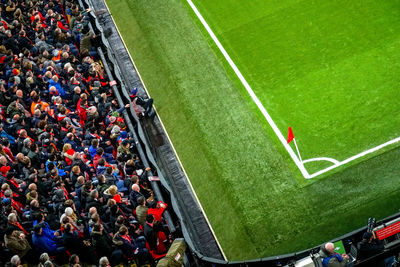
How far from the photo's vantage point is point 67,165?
14.2m

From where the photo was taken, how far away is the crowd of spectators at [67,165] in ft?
40.1

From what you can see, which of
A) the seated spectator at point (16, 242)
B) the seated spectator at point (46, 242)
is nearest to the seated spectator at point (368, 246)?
the seated spectator at point (46, 242)

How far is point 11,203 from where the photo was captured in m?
13.2

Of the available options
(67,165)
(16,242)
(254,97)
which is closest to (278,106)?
(254,97)

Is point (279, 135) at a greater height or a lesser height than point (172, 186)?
greater

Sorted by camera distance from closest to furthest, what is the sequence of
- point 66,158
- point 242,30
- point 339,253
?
point 339,253 < point 66,158 < point 242,30

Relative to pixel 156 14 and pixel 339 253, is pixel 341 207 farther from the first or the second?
pixel 156 14

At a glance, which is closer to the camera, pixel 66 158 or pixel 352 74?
pixel 66 158

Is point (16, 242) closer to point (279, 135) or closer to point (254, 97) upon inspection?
point (279, 135)

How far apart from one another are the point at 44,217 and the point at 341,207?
7.38m

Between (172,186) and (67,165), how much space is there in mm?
3009

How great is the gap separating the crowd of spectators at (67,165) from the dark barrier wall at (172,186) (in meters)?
0.31

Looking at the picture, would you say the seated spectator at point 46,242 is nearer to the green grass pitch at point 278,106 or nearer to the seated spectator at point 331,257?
the green grass pitch at point 278,106

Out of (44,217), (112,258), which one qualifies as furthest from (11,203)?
(112,258)
